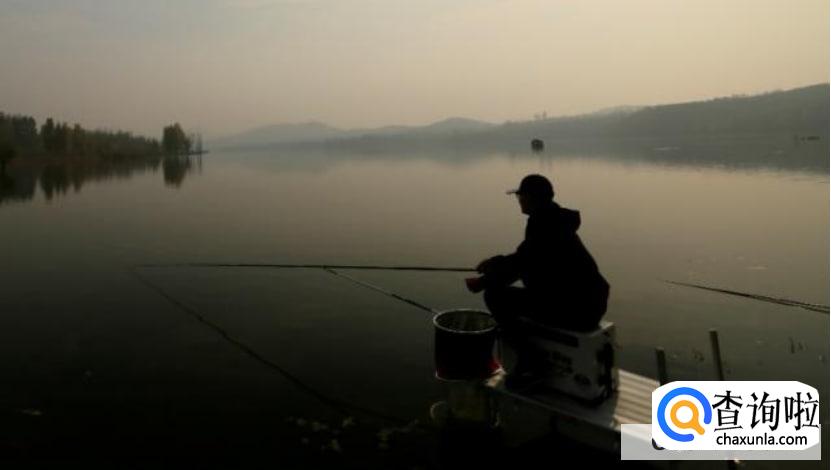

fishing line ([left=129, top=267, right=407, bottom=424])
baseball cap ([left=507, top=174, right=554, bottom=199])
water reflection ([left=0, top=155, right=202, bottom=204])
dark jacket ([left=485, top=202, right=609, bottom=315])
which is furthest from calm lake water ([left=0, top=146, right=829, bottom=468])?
water reflection ([left=0, top=155, right=202, bottom=204])

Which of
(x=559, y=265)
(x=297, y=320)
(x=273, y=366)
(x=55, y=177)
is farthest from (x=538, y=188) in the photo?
(x=55, y=177)

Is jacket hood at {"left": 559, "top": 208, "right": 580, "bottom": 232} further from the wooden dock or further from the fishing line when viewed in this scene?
the fishing line

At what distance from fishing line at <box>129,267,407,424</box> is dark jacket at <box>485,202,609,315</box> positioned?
274 cm

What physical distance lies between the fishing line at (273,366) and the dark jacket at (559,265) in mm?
2741

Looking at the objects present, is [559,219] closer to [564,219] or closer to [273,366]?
[564,219]

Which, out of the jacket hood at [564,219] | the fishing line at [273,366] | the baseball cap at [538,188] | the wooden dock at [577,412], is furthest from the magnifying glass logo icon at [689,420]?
the fishing line at [273,366]

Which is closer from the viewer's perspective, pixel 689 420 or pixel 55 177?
pixel 689 420

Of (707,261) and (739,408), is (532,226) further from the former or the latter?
(707,261)

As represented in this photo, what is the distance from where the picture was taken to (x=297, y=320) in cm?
1176

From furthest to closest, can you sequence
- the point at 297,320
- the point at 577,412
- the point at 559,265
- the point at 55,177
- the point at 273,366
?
the point at 55,177 → the point at 297,320 → the point at 273,366 → the point at 559,265 → the point at 577,412

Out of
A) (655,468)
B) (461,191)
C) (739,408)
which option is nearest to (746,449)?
(739,408)

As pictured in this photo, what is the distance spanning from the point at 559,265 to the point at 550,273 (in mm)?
129

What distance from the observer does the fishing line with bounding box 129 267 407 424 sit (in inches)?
295

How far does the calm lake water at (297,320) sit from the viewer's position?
7.30 metres
